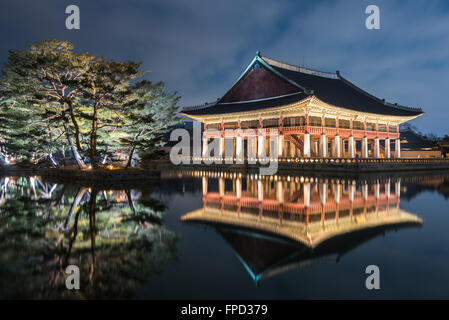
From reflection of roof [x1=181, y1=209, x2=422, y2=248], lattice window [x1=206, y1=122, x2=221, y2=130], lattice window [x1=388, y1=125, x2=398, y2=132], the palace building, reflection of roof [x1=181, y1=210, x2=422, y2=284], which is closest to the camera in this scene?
reflection of roof [x1=181, y1=210, x2=422, y2=284]

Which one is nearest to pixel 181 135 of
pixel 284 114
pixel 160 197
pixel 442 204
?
pixel 284 114

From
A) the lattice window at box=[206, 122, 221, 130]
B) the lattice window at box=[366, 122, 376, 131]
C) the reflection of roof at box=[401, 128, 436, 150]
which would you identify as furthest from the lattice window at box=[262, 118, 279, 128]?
the reflection of roof at box=[401, 128, 436, 150]

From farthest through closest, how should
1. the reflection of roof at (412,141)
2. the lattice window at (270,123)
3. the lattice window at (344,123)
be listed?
the reflection of roof at (412,141)
the lattice window at (344,123)
the lattice window at (270,123)

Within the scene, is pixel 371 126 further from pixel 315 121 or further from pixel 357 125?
pixel 315 121

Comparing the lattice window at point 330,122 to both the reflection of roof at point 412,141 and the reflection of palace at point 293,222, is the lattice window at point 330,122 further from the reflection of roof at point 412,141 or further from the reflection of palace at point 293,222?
the reflection of roof at point 412,141

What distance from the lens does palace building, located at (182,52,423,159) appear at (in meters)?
37.4

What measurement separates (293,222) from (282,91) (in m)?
35.3

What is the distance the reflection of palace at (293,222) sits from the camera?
6.79 metres

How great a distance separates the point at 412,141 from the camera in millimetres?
56812

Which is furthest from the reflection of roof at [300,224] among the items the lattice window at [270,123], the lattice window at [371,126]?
the lattice window at [371,126]

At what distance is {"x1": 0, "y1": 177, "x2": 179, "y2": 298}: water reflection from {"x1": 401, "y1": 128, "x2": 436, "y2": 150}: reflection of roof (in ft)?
188

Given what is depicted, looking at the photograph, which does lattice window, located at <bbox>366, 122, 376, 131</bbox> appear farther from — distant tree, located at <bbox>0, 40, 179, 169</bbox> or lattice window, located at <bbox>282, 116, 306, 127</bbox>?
distant tree, located at <bbox>0, 40, 179, 169</bbox>

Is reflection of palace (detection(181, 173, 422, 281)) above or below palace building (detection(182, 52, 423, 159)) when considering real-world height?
below

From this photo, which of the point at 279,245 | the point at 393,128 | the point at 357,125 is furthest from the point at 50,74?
the point at 393,128
